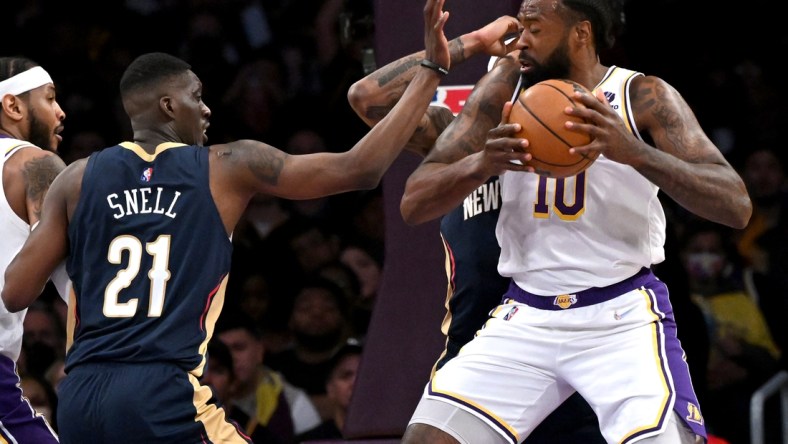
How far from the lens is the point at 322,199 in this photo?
33.3 feet

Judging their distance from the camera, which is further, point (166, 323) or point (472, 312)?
point (472, 312)

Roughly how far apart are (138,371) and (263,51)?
7159 mm

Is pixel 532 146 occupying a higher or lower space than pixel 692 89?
higher

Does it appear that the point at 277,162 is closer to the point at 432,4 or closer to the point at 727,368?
the point at 432,4

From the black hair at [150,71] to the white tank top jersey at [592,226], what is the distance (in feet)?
4.41

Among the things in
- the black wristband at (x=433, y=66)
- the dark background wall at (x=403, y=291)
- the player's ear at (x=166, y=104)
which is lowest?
the dark background wall at (x=403, y=291)

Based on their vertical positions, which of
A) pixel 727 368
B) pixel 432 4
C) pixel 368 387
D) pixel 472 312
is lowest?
pixel 727 368

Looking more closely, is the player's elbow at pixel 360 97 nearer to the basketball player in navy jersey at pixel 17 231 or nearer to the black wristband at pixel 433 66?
the black wristband at pixel 433 66

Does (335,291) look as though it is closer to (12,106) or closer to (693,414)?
(12,106)

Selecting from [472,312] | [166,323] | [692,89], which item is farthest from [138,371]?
[692,89]

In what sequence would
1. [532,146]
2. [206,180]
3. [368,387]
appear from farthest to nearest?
[368,387] → [206,180] → [532,146]

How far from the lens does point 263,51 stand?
11.2m

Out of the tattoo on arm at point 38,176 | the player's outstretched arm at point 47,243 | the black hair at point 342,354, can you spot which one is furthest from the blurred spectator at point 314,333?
the player's outstretched arm at point 47,243

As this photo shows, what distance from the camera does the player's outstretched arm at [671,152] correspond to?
4.12 metres
